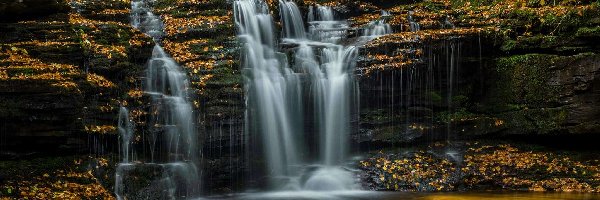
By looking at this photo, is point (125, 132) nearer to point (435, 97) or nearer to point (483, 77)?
point (435, 97)

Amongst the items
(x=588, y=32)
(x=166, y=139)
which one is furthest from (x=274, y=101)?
(x=588, y=32)

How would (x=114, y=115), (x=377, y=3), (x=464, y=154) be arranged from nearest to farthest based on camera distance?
(x=114, y=115), (x=464, y=154), (x=377, y=3)

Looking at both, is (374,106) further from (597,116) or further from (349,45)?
(597,116)

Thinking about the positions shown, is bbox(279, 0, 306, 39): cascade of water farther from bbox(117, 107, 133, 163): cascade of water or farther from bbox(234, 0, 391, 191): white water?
bbox(117, 107, 133, 163): cascade of water

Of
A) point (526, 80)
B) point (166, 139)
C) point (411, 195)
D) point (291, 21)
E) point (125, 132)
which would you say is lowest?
point (411, 195)

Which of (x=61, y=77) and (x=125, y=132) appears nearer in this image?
(x=61, y=77)

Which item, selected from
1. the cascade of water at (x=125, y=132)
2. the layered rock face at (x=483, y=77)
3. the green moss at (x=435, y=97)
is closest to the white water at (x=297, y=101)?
the layered rock face at (x=483, y=77)

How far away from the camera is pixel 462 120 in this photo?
13.0 metres

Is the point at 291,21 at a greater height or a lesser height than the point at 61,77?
greater

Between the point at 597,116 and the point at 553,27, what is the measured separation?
276 centimetres

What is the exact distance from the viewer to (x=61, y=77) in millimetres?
9273

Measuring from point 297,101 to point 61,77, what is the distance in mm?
5741

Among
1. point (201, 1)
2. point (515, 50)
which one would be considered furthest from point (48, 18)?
point (515, 50)

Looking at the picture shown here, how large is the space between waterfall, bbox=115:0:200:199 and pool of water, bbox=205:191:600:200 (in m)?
1.13
